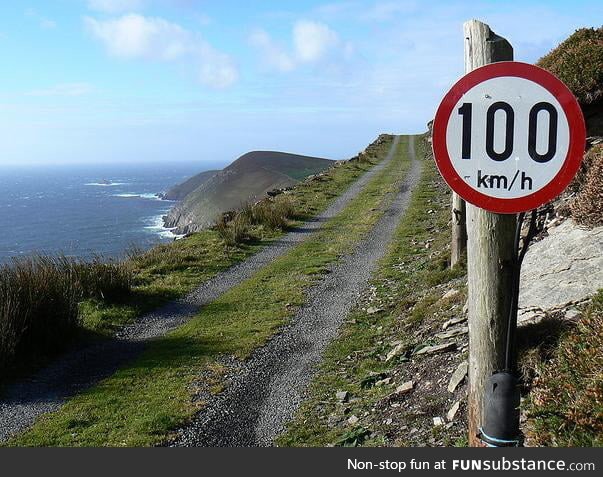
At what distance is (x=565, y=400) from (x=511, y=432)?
154 centimetres

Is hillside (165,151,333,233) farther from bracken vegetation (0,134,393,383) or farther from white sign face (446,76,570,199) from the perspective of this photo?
white sign face (446,76,570,199)

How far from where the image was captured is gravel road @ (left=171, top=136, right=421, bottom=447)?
6574mm

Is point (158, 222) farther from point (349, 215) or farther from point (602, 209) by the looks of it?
point (602, 209)

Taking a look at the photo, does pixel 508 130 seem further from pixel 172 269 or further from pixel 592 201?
pixel 172 269

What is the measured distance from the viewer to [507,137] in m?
Result: 2.75

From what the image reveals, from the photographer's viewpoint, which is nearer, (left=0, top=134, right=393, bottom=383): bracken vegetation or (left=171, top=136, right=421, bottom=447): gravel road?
(left=171, top=136, right=421, bottom=447): gravel road

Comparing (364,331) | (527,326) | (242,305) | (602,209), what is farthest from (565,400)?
(242,305)

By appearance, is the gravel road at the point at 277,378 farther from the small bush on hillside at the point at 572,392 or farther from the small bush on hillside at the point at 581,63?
the small bush on hillside at the point at 581,63

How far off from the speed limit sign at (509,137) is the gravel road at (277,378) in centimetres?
448

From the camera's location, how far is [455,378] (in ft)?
19.5

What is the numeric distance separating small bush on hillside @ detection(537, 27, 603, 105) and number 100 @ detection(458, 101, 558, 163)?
971cm

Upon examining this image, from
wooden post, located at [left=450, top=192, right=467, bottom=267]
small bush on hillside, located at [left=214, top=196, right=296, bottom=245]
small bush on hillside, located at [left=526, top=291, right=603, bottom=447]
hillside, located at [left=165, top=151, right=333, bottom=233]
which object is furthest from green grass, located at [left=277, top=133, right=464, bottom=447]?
hillside, located at [left=165, top=151, right=333, bottom=233]

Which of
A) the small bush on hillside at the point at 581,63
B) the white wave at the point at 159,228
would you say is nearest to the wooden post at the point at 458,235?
the small bush on hillside at the point at 581,63

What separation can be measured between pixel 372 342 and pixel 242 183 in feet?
142
